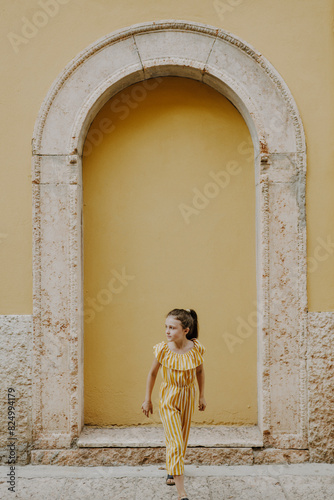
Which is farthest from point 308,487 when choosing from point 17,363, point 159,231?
point 17,363

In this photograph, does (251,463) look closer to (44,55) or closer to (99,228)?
(99,228)

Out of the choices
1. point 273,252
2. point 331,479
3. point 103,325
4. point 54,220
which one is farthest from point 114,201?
point 331,479

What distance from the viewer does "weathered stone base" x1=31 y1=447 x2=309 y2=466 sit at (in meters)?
3.91

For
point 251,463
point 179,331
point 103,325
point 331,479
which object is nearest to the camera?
point 179,331

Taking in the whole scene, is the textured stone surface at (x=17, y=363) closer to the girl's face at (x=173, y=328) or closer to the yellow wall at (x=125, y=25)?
the yellow wall at (x=125, y=25)

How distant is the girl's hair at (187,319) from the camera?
325 centimetres

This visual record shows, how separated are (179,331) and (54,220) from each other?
1.54 m

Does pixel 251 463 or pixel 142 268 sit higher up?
pixel 142 268

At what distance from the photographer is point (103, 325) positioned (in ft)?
14.1

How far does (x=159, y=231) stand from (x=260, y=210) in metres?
0.95
